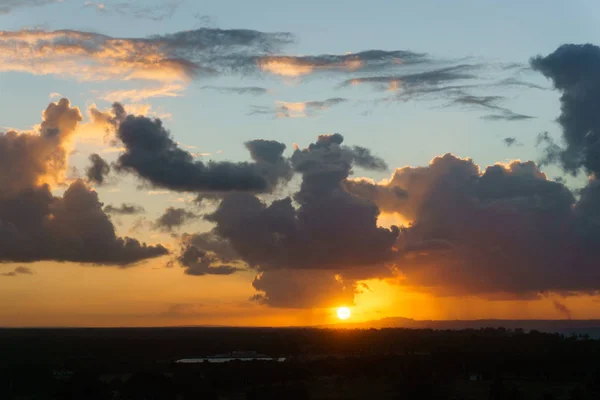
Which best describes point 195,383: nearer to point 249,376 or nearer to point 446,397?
point 249,376

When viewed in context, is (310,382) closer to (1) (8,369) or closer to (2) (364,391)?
(2) (364,391)

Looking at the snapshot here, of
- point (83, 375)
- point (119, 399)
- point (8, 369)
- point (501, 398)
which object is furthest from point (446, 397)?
point (8, 369)

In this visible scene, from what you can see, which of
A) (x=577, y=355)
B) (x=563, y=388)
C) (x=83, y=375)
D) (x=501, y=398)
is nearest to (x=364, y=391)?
(x=501, y=398)

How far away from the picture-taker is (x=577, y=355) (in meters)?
184

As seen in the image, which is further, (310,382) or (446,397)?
(310,382)

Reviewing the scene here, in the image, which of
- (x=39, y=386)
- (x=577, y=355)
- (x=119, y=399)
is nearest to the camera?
(x=119, y=399)

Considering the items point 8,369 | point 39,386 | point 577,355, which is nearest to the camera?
point 39,386

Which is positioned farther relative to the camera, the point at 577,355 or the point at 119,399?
the point at 577,355

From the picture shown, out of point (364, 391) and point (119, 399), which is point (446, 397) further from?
point (119, 399)

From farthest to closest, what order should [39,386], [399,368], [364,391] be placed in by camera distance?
[399,368] → [364,391] → [39,386]

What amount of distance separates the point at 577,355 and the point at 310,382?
73.6 m

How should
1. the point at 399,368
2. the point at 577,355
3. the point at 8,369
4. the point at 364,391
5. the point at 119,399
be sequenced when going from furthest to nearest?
1. the point at 577,355
2. the point at 399,368
3. the point at 8,369
4. the point at 364,391
5. the point at 119,399

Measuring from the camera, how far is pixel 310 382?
14300 centimetres

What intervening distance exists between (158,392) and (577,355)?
110 m
